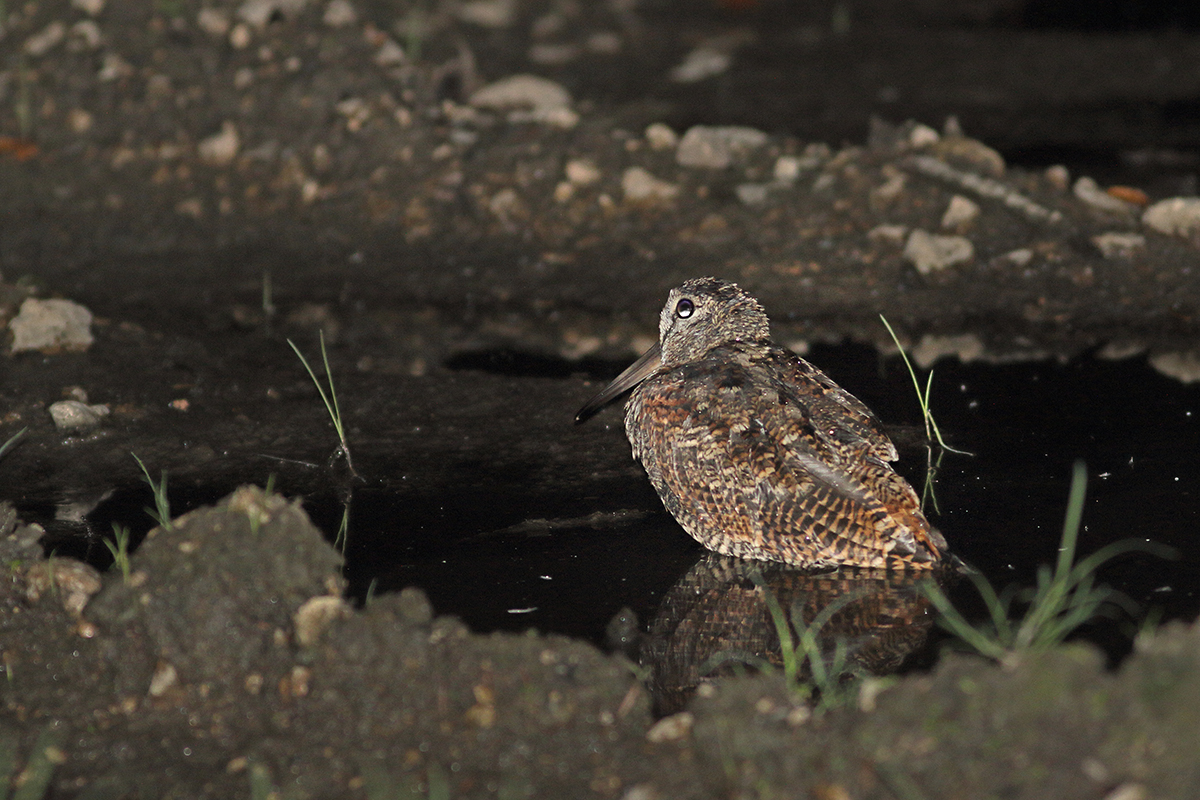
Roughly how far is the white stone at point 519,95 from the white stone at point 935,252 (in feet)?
8.15

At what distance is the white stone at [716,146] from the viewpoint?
7059 millimetres

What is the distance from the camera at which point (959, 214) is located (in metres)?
6.39

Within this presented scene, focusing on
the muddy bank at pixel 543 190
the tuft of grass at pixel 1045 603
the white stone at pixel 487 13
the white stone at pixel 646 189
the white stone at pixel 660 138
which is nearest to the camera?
the tuft of grass at pixel 1045 603

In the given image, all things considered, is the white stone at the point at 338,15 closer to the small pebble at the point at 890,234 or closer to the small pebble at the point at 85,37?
the small pebble at the point at 85,37

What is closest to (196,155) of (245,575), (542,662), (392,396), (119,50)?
(119,50)

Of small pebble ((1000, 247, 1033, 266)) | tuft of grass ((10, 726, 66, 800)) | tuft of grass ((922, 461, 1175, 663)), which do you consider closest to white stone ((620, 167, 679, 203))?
small pebble ((1000, 247, 1033, 266))

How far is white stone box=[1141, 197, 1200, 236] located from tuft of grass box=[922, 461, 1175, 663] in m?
2.70

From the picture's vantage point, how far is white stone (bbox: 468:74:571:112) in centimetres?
781

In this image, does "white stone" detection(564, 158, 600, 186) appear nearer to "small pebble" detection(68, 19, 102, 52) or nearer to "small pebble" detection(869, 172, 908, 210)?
"small pebble" detection(869, 172, 908, 210)

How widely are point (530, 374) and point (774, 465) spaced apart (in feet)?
5.96

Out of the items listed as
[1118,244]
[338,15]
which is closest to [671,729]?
[1118,244]

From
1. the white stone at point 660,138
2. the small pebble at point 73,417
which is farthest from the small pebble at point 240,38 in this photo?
the small pebble at point 73,417

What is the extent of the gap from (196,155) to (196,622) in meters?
4.61

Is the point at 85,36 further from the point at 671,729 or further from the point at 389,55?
the point at 671,729
